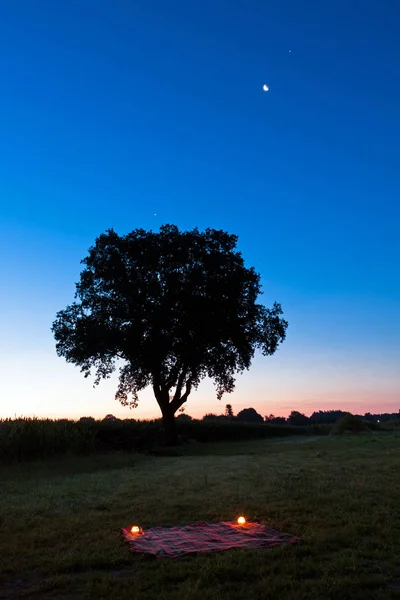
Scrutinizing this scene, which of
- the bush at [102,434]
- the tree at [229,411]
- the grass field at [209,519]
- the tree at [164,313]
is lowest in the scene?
the grass field at [209,519]

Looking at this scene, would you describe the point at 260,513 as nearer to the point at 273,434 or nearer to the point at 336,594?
the point at 336,594

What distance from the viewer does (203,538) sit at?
614cm

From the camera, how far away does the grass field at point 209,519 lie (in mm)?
4523

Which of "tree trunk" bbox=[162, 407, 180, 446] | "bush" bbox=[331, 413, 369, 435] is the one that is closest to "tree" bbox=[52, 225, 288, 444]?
"tree trunk" bbox=[162, 407, 180, 446]

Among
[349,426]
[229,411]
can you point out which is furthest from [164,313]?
[229,411]

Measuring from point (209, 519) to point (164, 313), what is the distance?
19550mm

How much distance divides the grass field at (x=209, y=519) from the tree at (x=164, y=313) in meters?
13.9

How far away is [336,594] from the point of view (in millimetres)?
4301

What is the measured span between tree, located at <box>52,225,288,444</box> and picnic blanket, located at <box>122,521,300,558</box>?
775 inches

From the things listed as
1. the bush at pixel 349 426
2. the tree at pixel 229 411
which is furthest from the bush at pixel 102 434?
the bush at pixel 349 426

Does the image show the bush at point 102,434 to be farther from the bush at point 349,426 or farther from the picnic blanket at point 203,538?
the picnic blanket at point 203,538

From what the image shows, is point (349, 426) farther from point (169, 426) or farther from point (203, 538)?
point (203, 538)

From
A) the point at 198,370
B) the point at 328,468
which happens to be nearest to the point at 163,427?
the point at 198,370

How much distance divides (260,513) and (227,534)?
1.54m
